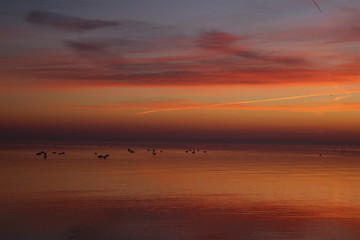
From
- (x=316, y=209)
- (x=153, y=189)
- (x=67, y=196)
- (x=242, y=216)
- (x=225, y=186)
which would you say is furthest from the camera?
(x=225, y=186)

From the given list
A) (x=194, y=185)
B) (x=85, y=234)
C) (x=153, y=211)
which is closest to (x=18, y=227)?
(x=85, y=234)

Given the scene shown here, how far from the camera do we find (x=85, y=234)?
20000mm

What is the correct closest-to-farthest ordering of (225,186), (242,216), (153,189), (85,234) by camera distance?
(85,234) → (242,216) → (153,189) → (225,186)

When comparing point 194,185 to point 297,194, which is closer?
point 297,194

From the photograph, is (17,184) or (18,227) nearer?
(18,227)

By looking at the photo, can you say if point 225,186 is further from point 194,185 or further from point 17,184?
point 17,184

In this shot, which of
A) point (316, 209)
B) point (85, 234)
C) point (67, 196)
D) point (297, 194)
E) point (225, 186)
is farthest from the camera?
point (225, 186)

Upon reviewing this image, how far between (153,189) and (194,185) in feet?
15.1

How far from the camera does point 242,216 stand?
2453 centimetres

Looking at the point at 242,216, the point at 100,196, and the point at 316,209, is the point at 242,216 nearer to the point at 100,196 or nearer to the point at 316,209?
the point at 316,209

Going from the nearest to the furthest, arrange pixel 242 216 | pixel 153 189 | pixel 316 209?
pixel 242 216 < pixel 316 209 < pixel 153 189

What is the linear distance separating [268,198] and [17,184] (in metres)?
20.7

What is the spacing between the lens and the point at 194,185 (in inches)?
1544

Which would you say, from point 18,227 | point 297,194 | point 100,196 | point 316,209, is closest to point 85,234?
point 18,227
